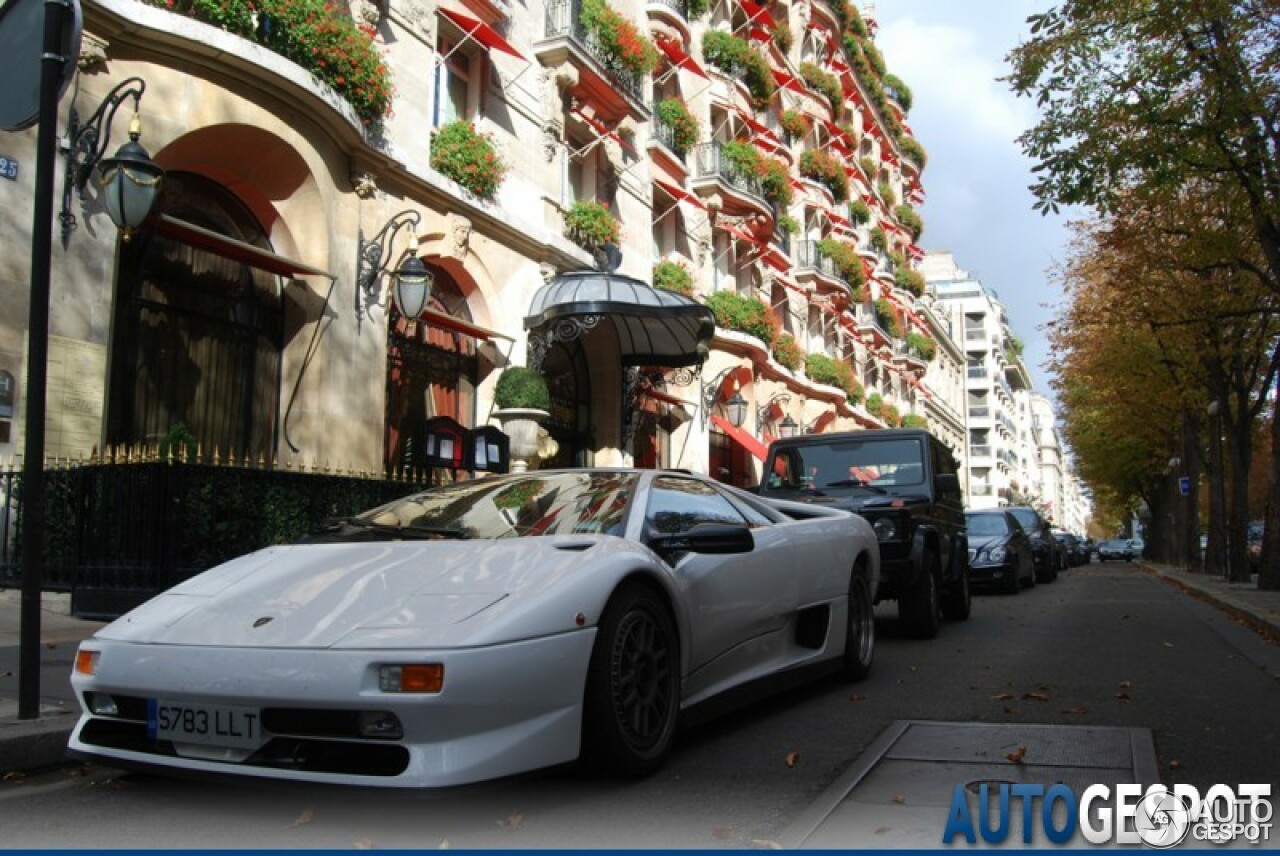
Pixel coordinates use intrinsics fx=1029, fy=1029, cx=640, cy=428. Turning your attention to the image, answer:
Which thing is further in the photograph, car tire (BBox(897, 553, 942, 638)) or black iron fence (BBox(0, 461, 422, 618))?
car tire (BBox(897, 553, 942, 638))

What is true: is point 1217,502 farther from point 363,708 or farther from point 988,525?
point 363,708

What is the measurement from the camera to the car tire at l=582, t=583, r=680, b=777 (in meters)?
3.82

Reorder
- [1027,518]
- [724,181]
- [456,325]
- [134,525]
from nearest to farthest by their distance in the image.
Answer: [134,525], [456,325], [1027,518], [724,181]

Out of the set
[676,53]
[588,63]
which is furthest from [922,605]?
[676,53]

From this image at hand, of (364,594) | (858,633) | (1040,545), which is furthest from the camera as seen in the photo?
(1040,545)

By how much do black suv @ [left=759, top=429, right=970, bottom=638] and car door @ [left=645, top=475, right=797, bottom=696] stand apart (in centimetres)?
327

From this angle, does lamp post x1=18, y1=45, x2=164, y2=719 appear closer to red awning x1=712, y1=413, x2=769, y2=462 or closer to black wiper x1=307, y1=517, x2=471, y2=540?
black wiper x1=307, y1=517, x2=471, y2=540

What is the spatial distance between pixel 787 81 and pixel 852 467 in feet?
84.0

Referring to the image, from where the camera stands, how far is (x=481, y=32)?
1658 cm

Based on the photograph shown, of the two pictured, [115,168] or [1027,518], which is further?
[1027,518]

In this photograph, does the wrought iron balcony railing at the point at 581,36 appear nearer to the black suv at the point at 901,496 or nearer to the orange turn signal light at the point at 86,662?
the black suv at the point at 901,496

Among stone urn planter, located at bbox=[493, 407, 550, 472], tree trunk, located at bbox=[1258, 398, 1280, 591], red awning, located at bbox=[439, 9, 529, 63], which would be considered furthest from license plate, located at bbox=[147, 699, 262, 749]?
tree trunk, located at bbox=[1258, 398, 1280, 591]

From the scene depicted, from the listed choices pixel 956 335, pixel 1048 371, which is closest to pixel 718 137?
pixel 1048 371

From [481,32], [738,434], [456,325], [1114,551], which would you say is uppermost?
[481,32]
